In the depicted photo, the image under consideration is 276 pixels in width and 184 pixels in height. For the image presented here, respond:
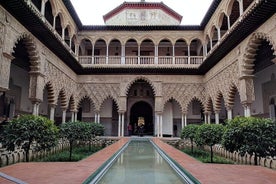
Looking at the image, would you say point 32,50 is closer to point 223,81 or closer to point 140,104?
point 223,81

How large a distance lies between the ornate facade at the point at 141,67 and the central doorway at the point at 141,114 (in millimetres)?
84

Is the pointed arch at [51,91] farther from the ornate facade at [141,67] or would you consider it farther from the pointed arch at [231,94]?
the pointed arch at [231,94]

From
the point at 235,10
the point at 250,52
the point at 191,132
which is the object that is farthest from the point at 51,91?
the point at 235,10

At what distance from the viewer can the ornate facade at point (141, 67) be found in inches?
352

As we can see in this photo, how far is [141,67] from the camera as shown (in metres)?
15.7

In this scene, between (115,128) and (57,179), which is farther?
(115,128)

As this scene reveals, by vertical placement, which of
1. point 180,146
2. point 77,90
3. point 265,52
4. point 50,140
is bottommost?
point 180,146

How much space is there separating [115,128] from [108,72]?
4.76m

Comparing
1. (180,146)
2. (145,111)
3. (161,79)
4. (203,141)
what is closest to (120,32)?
(161,79)

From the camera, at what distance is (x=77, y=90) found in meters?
16.0

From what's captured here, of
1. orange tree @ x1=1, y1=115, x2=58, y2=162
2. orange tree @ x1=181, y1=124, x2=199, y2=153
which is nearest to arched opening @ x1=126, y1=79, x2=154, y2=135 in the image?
orange tree @ x1=181, y1=124, x2=199, y2=153

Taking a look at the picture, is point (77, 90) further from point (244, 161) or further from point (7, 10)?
point (244, 161)

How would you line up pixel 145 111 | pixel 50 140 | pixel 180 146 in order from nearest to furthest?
pixel 50 140
pixel 180 146
pixel 145 111

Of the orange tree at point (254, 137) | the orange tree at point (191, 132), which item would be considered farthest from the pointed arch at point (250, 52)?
the orange tree at point (254, 137)
